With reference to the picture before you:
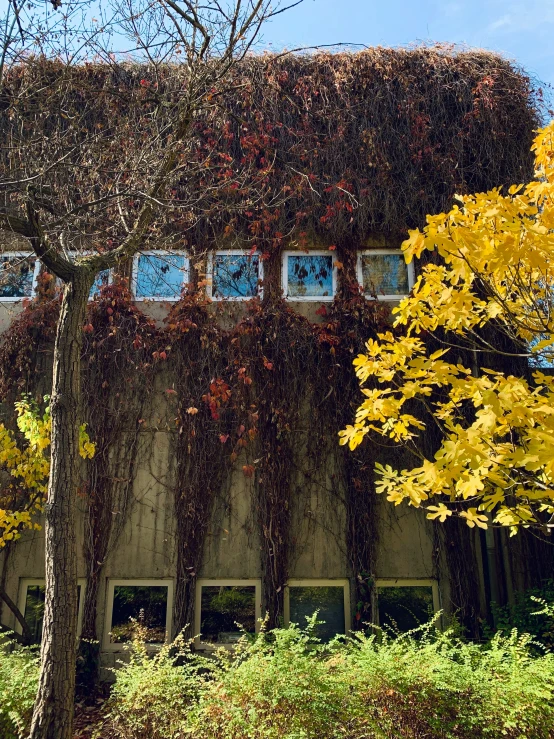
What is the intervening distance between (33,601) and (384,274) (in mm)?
5024

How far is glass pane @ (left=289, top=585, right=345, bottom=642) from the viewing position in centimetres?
621

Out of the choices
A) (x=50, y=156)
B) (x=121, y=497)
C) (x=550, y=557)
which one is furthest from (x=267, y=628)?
(x=50, y=156)

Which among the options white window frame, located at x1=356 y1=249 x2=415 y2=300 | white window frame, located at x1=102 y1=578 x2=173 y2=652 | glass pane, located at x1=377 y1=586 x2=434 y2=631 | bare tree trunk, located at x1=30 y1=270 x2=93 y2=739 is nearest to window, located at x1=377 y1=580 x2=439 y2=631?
glass pane, located at x1=377 y1=586 x2=434 y2=631

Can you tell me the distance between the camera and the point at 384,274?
7.17 m

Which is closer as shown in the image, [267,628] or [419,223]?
[267,628]

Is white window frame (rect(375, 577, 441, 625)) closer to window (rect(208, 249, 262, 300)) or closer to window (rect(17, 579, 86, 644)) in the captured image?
window (rect(17, 579, 86, 644))

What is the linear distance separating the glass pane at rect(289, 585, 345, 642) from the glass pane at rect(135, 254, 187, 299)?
3409 mm

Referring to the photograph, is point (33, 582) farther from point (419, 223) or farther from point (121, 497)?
point (419, 223)

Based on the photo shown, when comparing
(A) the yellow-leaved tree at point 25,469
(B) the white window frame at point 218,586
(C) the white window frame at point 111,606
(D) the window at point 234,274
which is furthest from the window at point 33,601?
(D) the window at point 234,274

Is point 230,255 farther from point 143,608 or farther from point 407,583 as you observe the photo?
point 407,583

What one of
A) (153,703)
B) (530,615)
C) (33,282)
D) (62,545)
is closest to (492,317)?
(62,545)

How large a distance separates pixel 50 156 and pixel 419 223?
4045 millimetres

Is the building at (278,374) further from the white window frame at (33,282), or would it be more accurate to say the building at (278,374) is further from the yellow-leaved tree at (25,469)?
the yellow-leaved tree at (25,469)

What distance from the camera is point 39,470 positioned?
595 centimetres
